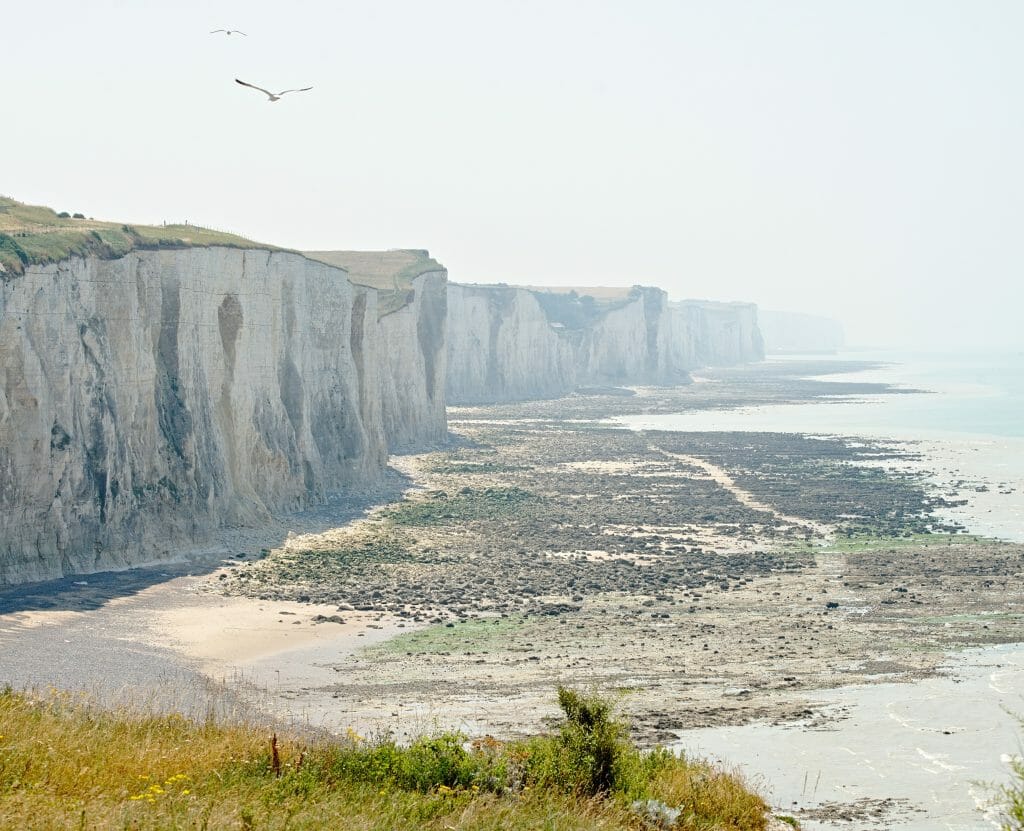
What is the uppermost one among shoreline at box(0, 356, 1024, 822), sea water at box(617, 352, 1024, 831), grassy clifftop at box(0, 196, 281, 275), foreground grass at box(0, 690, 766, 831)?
grassy clifftop at box(0, 196, 281, 275)

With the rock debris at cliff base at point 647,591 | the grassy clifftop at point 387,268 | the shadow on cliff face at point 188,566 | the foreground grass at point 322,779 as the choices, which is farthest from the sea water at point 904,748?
the grassy clifftop at point 387,268

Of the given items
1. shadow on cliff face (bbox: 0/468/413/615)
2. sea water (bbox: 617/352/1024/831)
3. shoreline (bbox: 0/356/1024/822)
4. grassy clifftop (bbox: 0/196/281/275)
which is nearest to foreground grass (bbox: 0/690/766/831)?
sea water (bbox: 617/352/1024/831)

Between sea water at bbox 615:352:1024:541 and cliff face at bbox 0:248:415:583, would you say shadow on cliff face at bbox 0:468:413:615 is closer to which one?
cliff face at bbox 0:248:415:583

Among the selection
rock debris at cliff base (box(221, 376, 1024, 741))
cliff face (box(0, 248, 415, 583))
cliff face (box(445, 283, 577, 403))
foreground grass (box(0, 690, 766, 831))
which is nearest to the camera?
foreground grass (box(0, 690, 766, 831))

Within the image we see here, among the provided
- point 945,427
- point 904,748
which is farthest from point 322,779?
point 945,427

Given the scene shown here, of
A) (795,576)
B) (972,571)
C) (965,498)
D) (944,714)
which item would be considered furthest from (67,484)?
(965,498)

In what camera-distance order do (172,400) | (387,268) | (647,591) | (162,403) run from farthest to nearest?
1. (387,268)
2. (172,400)
3. (162,403)
4. (647,591)

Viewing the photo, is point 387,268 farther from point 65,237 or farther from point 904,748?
point 904,748
